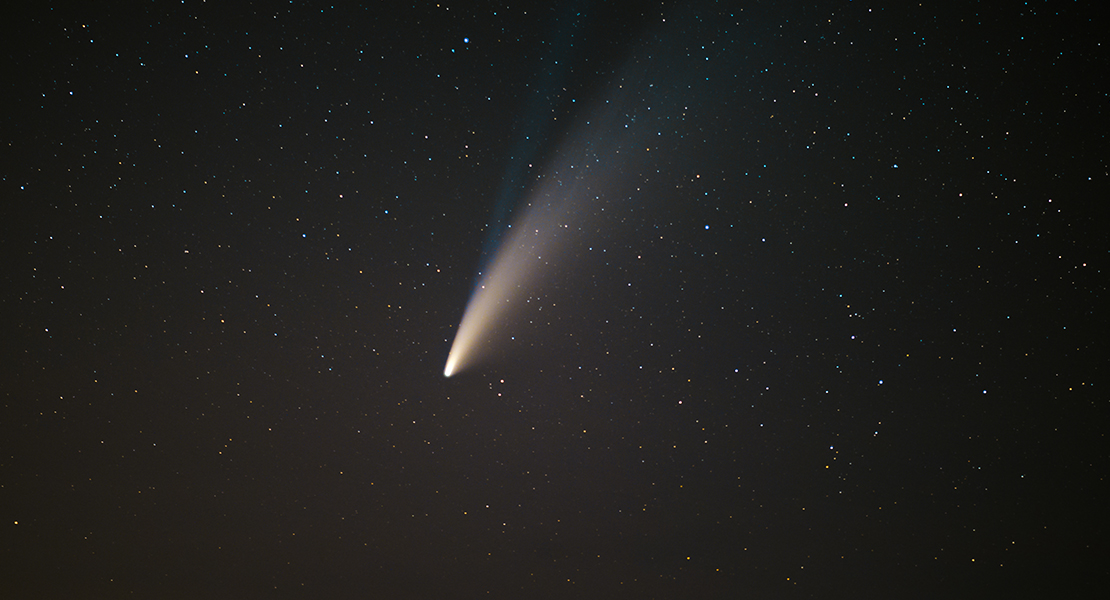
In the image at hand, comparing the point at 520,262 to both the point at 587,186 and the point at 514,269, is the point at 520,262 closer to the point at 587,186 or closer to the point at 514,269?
the point at 514,269

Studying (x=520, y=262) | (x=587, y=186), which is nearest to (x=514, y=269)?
(x=520, y=262)

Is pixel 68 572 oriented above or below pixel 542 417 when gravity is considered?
above

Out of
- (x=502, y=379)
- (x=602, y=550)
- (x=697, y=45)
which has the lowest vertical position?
(x=602, y=550)

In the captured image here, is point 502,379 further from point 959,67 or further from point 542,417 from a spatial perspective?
point 959,67

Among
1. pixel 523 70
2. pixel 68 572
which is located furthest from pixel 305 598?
→ pixel 523 70

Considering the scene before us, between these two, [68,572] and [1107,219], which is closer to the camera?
[1107,219]

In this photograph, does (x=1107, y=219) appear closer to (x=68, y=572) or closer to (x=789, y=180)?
(x=789, y=180)

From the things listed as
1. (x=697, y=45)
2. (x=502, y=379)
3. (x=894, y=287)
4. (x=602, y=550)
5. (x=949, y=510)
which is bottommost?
(x=949, y=510)

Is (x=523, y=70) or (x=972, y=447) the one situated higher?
(x=523, y=70)

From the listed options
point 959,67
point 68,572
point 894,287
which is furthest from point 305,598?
point 959,67
